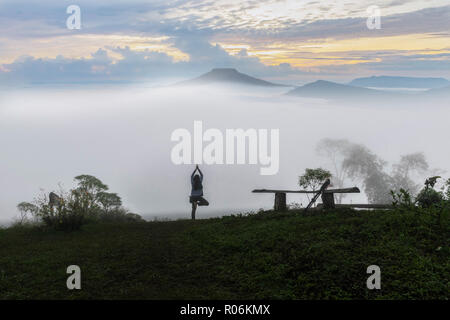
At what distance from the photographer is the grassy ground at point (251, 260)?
948cm

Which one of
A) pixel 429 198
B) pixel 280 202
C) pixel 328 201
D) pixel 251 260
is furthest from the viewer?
pixel 280 202

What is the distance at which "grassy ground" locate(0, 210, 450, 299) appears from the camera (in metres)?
9.48

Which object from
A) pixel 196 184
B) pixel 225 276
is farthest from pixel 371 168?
pixel 225 276

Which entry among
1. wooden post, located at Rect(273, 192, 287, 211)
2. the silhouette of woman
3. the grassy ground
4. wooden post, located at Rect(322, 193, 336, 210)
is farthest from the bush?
the silhouette of woman

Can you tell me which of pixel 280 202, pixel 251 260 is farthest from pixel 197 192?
pixel 251 260

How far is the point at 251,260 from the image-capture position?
11.2m

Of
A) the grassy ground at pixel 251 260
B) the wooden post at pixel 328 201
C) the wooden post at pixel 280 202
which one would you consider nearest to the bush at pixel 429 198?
the grassy ground at pixel 251 260

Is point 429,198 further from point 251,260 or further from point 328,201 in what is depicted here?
point 251,260

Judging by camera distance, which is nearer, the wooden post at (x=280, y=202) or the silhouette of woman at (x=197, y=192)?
the wooden post at (x=280, y=202)

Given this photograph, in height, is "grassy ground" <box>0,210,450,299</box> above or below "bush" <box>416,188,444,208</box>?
below

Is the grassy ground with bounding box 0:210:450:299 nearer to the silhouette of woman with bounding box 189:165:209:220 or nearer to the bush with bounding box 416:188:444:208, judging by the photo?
the bush with bounding box 416:188:444:208

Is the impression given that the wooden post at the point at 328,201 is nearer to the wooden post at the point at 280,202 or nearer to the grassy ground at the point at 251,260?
the grassy ground at the point at 251,260
